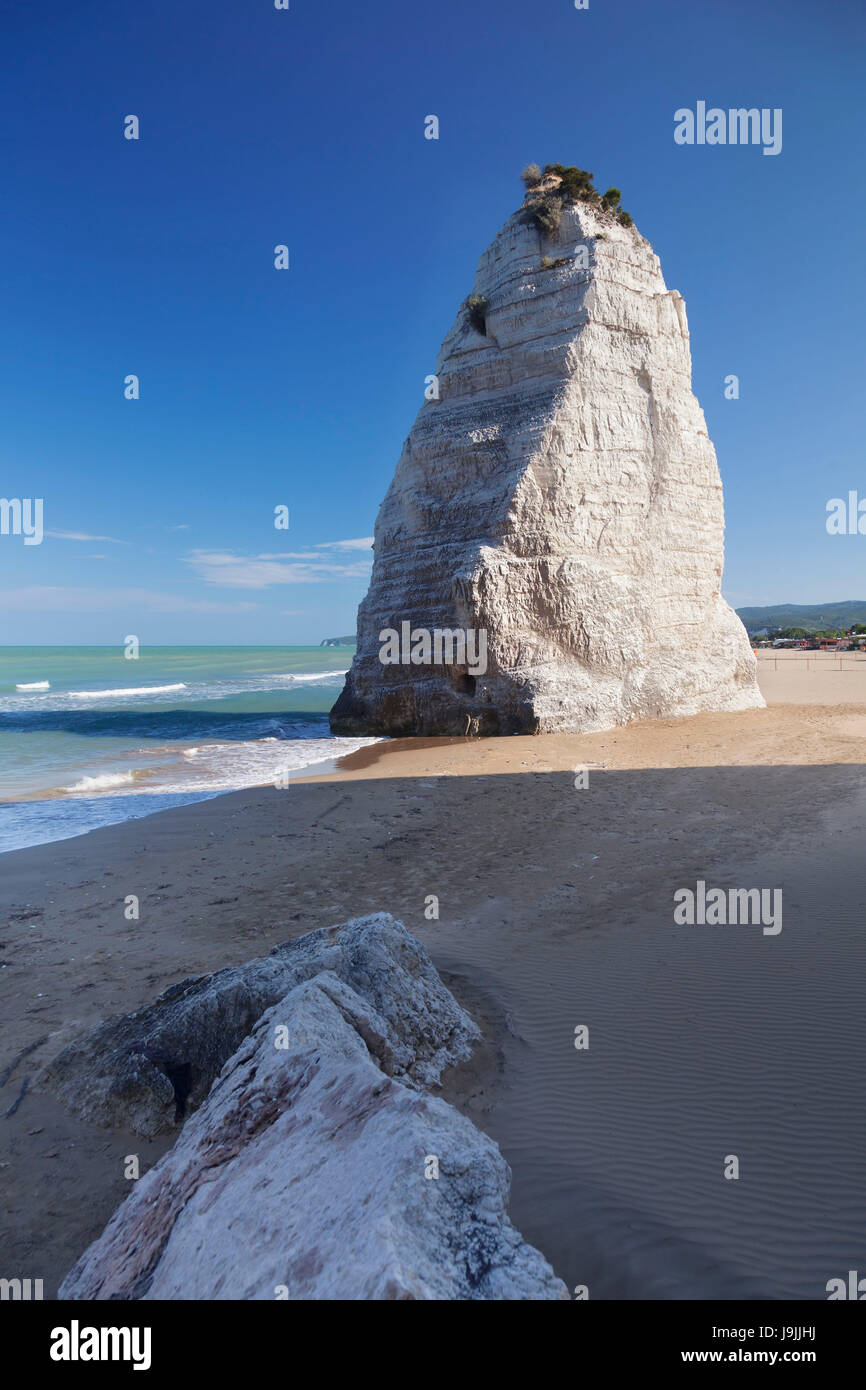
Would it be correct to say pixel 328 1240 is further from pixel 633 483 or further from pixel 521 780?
pixel 633 483

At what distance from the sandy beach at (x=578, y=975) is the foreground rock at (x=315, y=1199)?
815 mm

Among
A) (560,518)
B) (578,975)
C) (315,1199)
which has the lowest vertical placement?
(578,975)

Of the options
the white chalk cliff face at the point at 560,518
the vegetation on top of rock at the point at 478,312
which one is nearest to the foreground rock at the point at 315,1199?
the white chalk cliff face at the point at 560,518

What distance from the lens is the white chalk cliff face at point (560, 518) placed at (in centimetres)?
1884

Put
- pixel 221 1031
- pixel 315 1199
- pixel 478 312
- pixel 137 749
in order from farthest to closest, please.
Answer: pixel 478 312 → pixel 137 749 → pixel 221 1031 → pixel 315 1199

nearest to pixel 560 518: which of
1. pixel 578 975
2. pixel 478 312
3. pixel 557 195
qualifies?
pixel 478 312

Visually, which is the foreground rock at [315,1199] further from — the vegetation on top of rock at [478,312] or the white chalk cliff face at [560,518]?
the vegetation on top of rock at [478,312]

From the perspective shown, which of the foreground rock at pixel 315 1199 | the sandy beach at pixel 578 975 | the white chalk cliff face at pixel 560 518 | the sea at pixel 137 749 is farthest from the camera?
the white chalk cliff face at pixel 560 518

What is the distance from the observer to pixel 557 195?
2161 cm

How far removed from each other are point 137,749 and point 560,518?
14.9m

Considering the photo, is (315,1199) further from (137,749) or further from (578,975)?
(137,749)

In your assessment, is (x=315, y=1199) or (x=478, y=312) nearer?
(x=315, y=1199)
